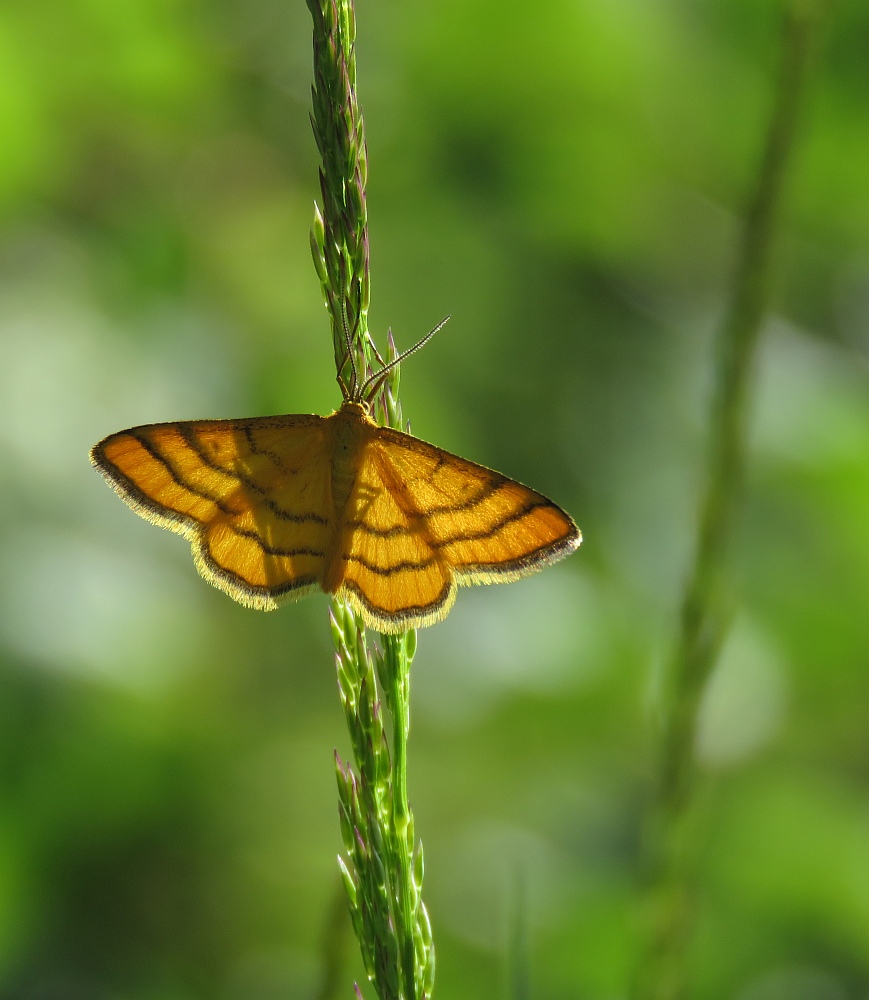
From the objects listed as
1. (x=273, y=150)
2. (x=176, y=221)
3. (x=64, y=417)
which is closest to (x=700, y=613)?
(x=64, y=417)

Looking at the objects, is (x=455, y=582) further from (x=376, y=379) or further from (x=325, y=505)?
(x=376, y=379)

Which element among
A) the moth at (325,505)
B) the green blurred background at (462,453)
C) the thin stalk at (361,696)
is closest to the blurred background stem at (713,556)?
the thin stalk at (361,696)

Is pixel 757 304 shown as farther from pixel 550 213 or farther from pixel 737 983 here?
pixel 550 213

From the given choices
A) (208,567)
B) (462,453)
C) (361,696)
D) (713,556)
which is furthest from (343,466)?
(462,453)

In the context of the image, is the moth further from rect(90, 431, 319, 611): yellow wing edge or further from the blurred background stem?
the blurred background stem

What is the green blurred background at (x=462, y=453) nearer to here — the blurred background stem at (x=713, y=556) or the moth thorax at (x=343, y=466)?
the moth thorax at (x=343, y=466)

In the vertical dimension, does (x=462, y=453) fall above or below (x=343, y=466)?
above
